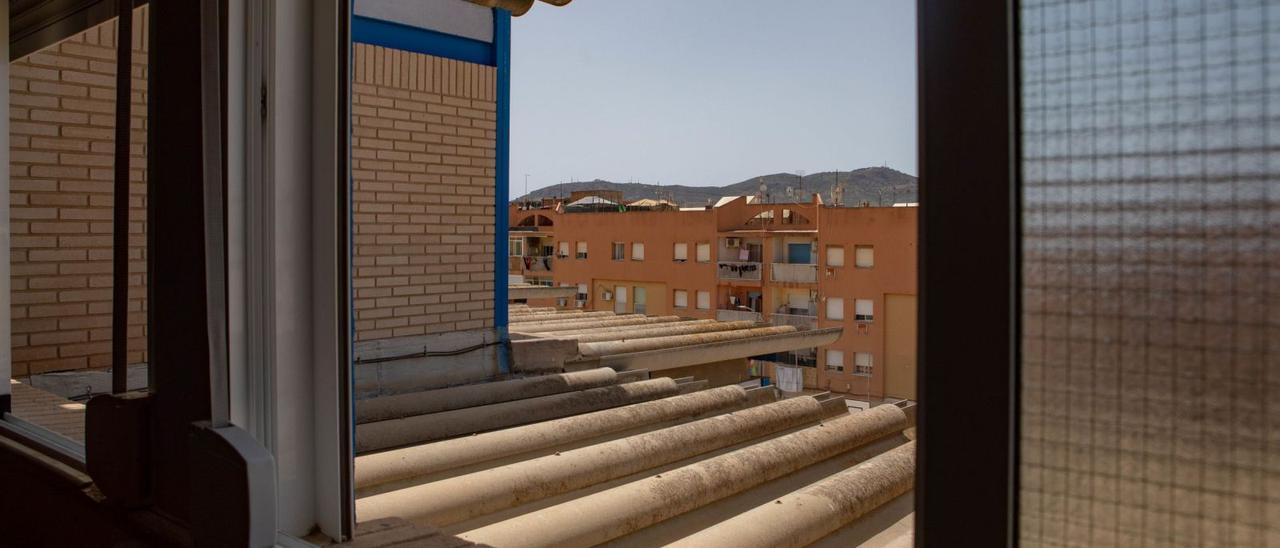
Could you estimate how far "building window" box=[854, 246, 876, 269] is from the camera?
30031 millimetres

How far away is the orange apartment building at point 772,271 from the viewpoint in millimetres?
30031

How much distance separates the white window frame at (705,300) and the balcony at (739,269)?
1.16 m

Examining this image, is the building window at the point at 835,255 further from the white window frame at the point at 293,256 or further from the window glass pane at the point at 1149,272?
the window glass pane at the point at 1149,272

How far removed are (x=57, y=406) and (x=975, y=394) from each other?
359 centimetres

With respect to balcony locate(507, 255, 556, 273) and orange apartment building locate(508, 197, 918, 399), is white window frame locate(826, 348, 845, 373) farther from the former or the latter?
balcony locate(507, 255, 556, 273)

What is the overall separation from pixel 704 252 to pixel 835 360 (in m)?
6.91

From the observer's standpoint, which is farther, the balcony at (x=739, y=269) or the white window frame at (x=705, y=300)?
the white window frame at (x=705, y=300)

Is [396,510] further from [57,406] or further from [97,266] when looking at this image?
[97,266]

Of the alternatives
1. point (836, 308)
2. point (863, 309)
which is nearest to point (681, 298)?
point (836, 308)

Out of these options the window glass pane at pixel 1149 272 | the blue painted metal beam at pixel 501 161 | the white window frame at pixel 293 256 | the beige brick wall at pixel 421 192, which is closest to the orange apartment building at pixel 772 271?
the blue painted metal beam at pixel 501 161

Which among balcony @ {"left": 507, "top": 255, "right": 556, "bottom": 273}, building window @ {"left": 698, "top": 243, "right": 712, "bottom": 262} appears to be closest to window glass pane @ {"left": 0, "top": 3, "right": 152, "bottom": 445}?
building window @ {"left": 698, "top": 243, "right": 712, "bottom": 262}

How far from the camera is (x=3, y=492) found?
2857mm

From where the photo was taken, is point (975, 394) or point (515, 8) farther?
point (515, 8)

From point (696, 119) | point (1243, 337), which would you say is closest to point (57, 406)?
point (1243, 337)
